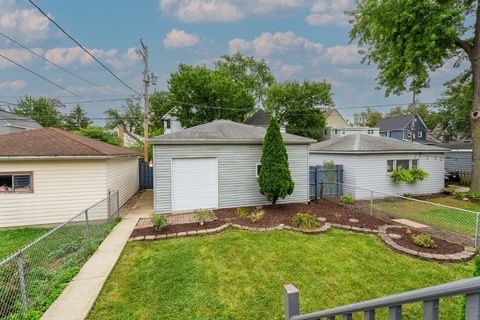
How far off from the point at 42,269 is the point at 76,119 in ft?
161

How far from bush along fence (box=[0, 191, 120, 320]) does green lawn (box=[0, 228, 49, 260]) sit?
174 centimetres

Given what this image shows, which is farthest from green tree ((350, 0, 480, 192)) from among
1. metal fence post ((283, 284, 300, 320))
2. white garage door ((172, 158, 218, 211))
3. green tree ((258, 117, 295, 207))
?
metal fence post ((283, 284, 300, 320))

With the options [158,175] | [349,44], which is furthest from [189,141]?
[349,44]

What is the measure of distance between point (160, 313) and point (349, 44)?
1779 centimetres

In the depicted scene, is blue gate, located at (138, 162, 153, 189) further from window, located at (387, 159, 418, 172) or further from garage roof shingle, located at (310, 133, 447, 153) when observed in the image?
window, located at (387, 159, 418, 172)

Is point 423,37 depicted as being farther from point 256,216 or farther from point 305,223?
point 256,216

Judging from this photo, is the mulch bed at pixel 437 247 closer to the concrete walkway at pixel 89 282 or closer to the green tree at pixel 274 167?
the green tree at pixel 274 167

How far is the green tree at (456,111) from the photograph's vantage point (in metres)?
14.7

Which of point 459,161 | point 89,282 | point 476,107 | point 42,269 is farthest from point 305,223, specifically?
point 459,161

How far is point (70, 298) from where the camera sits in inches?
161

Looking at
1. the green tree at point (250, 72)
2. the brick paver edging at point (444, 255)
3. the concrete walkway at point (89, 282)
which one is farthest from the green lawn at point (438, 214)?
the green tree at point (250, 72)

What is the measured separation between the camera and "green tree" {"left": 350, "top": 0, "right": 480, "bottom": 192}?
11250mm

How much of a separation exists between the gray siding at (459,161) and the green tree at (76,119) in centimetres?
5121

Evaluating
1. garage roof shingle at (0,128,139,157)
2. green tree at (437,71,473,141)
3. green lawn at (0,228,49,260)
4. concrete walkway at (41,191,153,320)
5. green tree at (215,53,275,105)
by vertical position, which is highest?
green tree at (215,53,275,105)
